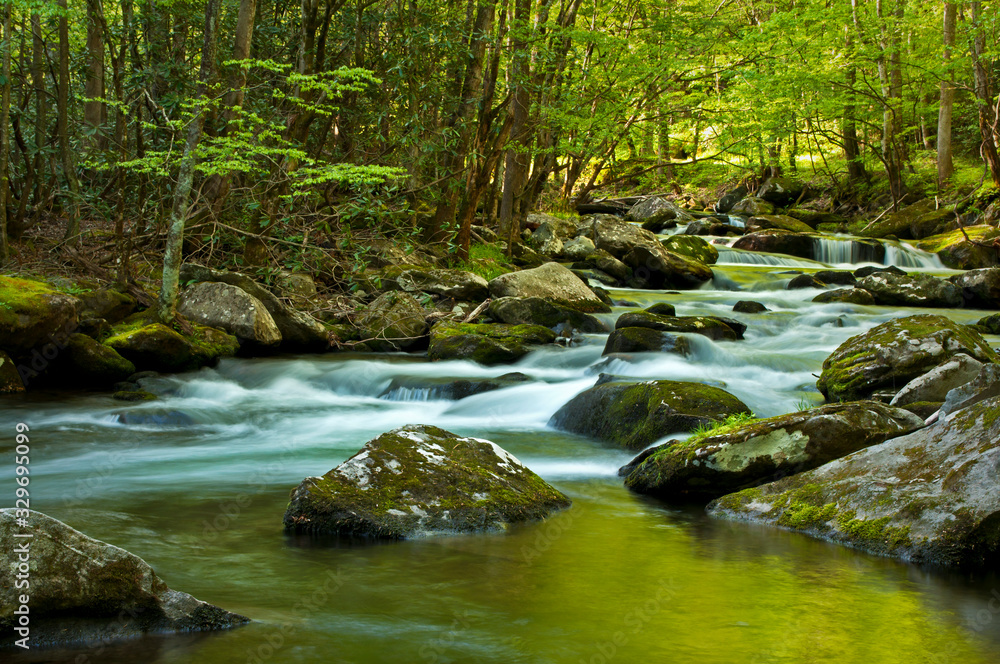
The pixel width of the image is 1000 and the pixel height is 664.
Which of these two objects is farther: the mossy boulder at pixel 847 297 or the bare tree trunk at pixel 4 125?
the mossy boulder at pixel 847 297

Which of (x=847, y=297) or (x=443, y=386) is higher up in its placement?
(x=847, y=297)

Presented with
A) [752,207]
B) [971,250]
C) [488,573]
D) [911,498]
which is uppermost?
[752,207]

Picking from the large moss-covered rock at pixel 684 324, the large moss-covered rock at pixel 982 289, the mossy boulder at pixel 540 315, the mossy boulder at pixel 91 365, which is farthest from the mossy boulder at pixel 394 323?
the large moss-covered rock at pixel 982 289

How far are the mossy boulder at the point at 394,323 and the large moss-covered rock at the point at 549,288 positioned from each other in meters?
1.55

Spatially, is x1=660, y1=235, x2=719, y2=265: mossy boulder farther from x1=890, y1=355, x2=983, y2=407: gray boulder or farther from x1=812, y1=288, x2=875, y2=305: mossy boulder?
x1=890, y1=355, x2=983, y2=407: gray boulder

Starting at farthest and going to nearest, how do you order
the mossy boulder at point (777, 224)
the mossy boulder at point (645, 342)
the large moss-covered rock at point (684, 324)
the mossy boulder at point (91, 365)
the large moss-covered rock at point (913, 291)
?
the mossy boulder at point (777, 224), the large moss-covered rock at point (913, 291), the large moss-covered rock at point (684, 324), the mossy boulder at point (645, 342), the mossy boulder at point (91, 365)

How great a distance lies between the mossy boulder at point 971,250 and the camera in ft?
58.6

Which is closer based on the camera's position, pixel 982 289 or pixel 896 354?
pixel 896 354

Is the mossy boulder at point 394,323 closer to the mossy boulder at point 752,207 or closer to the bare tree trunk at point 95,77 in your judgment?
the bare tree trunk at point 95,77

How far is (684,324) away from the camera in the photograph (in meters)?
11.7

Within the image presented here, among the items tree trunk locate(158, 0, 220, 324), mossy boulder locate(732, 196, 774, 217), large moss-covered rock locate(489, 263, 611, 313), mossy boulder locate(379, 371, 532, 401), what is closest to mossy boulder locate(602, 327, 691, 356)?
mossy boulder locate(379, 371, 532, 401)

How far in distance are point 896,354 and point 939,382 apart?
3.21 feet

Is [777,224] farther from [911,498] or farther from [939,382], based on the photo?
[911,498]

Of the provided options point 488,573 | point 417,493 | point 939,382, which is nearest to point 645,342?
point 939,382
